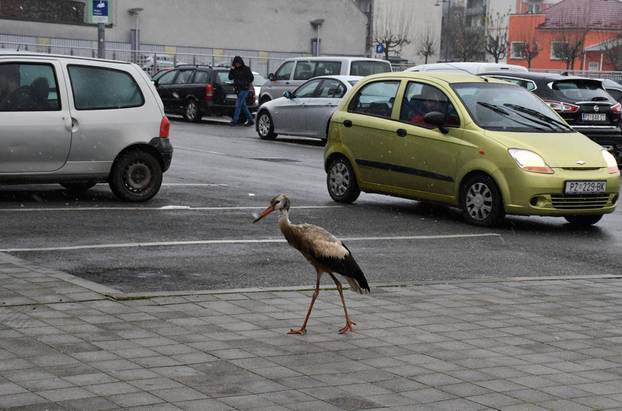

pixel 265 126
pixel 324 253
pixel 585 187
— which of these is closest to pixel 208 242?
pixel 324 253

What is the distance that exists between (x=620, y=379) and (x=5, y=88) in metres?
8.71

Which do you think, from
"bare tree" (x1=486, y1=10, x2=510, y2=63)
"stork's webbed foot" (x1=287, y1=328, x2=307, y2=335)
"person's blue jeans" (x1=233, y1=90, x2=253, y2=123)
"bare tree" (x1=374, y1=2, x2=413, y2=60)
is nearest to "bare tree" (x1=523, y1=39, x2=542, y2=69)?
"bare tree" (x1=486, y1=10, x2=510, y2=63)

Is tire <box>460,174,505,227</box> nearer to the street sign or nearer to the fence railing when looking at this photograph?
the street sign

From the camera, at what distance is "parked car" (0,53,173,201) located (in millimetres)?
13602

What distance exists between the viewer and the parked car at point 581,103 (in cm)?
2303

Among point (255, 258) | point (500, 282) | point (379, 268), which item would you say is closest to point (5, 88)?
point (255, 258)

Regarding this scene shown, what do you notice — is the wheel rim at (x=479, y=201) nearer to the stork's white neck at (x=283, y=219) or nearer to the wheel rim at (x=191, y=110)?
the stork's white neck at (x=283, y=219)

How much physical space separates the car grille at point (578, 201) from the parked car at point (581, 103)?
31.2 feet

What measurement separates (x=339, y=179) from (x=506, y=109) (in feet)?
7.57

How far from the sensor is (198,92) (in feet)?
112

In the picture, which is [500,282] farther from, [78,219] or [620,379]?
[78,219]

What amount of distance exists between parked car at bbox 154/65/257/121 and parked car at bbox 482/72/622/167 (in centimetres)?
1194

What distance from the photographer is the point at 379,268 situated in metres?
10.5

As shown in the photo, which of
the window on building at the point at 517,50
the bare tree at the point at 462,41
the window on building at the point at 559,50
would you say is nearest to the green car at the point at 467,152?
the window on building at the point at 559,50
